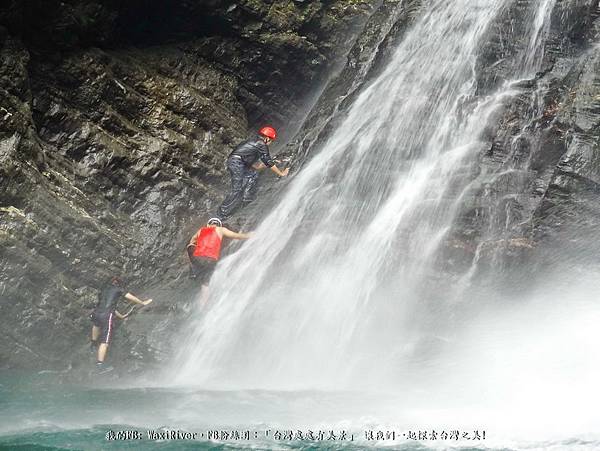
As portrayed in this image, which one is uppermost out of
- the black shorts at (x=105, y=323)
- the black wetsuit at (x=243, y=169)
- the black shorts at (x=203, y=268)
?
the black wetsuit at (x=243, y=169)

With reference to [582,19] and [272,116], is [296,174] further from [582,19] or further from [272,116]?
[582,19]

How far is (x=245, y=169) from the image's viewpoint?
43.6 feet

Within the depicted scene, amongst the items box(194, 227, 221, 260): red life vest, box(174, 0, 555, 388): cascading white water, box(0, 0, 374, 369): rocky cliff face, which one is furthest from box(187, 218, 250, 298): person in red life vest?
box(0, 0, 374, 369): rocky cliff face

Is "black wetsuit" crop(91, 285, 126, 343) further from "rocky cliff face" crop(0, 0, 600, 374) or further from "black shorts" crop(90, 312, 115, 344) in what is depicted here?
"rocky cliff face" crop(0, 0, 600, 374)

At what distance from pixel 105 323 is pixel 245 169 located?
4.58 meters

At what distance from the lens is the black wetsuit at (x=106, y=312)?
11.2 metres

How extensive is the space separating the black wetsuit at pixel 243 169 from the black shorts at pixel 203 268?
1.74 m

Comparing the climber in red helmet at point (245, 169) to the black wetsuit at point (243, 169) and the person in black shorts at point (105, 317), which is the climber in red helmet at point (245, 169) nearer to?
the black wetsuit at point (243, 169)

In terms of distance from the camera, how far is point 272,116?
1581 cm

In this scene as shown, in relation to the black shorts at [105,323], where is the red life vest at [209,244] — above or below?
above

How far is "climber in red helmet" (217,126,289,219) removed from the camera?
511 inches

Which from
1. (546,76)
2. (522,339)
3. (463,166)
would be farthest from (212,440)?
(546,76)

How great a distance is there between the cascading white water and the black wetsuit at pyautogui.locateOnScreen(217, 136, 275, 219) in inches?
40.4

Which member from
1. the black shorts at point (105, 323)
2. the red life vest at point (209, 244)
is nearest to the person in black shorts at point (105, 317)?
the black shorts at point (105, 323)
